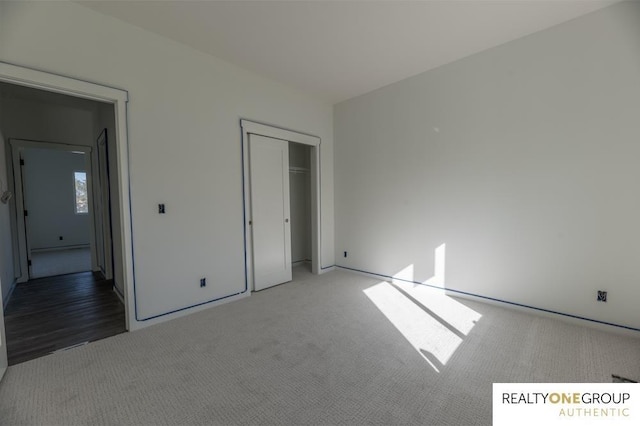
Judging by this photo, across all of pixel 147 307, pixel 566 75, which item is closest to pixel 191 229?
pixel 147 307

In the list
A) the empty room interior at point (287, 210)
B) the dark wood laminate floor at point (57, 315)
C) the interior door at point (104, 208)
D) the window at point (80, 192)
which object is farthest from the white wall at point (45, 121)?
the window at point (80, 192)

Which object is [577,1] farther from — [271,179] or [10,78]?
[10,78]

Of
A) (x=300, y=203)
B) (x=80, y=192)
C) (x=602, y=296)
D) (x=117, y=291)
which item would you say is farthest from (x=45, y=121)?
(x=602, y=296)

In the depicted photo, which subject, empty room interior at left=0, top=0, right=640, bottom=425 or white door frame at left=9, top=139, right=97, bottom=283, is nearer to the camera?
empty room interior at left=0, top=0, right=640, bottom=425

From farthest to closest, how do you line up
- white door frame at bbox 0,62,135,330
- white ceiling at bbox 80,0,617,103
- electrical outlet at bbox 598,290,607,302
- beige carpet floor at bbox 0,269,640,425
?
electrical outlet at bbox 598,290,607,302
white ceiling at bbox 80,0,617,103
white door frame at bbox 0,62,135,330
beige carpet floor at bbox 0,269,640,425

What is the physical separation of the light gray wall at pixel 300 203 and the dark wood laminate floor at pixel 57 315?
2902 mm

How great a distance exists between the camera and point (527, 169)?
2.99 meters

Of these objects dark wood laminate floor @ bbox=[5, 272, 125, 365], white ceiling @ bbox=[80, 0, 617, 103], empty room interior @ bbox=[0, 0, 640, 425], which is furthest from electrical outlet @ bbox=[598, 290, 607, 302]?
dark wood laminate floor @ bbox=[5, 272, 125, 365]

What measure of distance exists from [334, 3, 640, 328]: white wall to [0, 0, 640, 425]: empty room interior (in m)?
0.02

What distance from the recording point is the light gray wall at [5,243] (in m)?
3.47

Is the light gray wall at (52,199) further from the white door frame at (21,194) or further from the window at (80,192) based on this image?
the white door frame at (21,194)

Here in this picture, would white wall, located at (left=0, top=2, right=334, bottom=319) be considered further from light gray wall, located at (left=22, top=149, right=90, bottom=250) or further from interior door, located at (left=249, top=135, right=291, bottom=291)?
light gray wall, located at (left=22, top=149, right=90, bottom=250)

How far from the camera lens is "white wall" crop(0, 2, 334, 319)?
231 centimetres

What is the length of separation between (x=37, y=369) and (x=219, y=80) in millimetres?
3215
